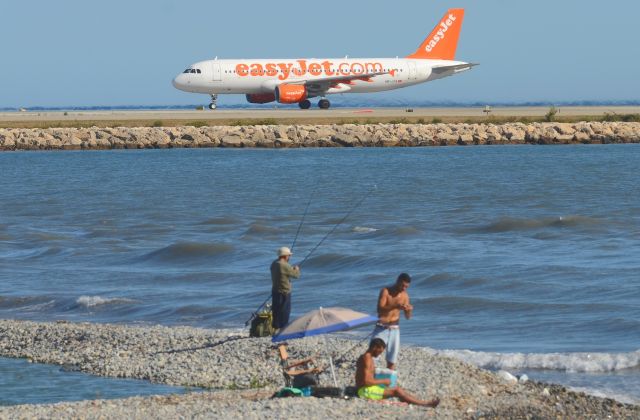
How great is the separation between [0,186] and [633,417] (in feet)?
131

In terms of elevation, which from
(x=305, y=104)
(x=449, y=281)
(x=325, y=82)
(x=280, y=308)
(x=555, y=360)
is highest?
(x=325, y=82)

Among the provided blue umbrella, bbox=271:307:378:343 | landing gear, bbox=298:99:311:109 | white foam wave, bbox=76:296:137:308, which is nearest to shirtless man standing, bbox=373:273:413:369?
blue umbrella, bbox=271:307:378:343

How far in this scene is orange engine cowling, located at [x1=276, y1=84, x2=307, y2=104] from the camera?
71.1m

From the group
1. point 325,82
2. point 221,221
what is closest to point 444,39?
point 325,82

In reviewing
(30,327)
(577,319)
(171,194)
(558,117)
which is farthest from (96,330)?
(558,117)

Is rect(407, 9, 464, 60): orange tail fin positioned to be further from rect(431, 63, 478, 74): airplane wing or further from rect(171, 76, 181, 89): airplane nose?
rect(171, 76, 181, 89): airplane nose

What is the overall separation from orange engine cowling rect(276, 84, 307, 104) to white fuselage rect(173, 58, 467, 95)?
0.79 meters

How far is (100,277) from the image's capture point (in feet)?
88.7

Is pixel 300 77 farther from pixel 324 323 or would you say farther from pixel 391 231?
pixel 324 323

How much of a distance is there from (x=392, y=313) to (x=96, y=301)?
9.75 meters

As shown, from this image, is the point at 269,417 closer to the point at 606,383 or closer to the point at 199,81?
the point at 606,383

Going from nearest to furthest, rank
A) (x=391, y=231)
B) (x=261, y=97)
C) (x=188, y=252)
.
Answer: (x=188, y=252) → (x=391, y=231) → (x=261, y=97)

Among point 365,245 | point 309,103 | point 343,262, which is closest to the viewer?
point 343,262

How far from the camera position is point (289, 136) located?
212ft
